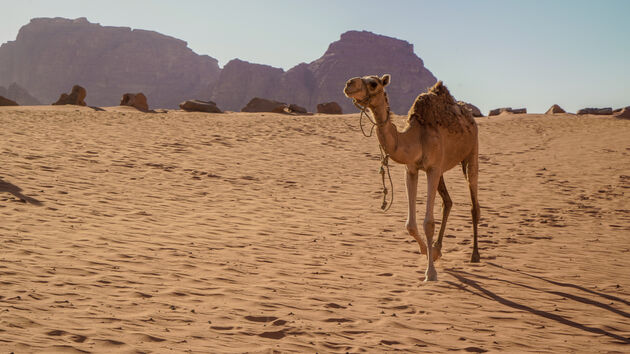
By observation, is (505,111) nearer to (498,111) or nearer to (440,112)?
(498,111)

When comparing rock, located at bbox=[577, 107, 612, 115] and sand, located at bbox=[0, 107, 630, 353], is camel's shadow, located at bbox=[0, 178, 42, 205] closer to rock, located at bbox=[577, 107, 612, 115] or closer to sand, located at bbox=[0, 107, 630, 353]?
sand, located at bbox=[0, 107, 630, 353]

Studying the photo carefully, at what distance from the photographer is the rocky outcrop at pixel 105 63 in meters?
139

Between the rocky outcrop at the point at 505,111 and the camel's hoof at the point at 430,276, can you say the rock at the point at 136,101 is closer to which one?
the rocky outcrop at the point at 505,111

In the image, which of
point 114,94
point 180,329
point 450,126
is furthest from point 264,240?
point 114,94

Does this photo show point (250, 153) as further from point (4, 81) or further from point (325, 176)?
point (4, 81)

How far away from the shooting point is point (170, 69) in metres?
144

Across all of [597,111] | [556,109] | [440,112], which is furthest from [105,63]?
[440,112]

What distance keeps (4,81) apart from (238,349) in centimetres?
17793

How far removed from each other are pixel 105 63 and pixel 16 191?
474 ft

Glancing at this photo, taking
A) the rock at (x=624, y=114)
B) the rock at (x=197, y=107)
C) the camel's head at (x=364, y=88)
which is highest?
the rock at (x=624, y=114)

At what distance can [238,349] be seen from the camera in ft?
12.4

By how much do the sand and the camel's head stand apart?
2033 mm

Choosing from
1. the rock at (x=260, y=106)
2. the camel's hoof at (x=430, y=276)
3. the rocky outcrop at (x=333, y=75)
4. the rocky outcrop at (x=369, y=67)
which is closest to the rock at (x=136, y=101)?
the rock at (x=260, y=106)

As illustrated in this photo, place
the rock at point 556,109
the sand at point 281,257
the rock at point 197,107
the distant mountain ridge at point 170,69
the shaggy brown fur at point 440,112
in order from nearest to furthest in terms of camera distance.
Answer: the sand at point 281,257 → the shaggy brown fur at point 440,112 → the rock at point 197,107 → the rock at point 556,109 → the distant mountain ridge at point 170,69
